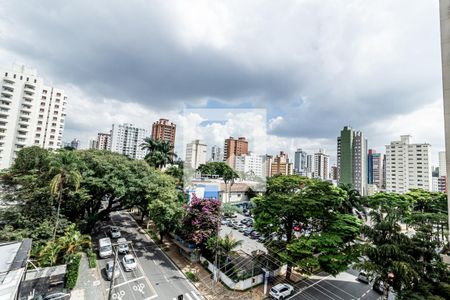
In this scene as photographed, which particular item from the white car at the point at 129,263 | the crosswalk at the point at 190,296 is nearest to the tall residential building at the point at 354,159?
the crosswalk at the point at 190,296

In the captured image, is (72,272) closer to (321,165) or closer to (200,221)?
(200,221)

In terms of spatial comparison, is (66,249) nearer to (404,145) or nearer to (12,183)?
(12,183)

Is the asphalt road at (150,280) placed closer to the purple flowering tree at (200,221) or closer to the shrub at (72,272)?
the shrub at (72,272)

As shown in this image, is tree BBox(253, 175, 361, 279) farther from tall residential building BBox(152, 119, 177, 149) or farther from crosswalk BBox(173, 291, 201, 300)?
tall residential building BBox(152, 119, 177, 149)

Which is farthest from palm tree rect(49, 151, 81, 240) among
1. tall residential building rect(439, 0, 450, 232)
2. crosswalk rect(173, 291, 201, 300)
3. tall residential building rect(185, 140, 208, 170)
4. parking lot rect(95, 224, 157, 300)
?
tall residential building rect(439, 0, 450, 232)

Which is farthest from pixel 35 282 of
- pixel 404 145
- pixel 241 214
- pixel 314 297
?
pixel 404 145

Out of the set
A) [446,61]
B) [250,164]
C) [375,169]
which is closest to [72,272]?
[446,61]

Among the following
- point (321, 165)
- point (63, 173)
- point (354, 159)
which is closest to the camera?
point (63, 173)
